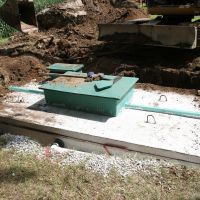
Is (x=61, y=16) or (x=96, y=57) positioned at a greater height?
(x=61, y=16)

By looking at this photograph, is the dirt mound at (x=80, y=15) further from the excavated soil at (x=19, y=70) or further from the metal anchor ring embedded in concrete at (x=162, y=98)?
the metal anchor ring embedded in concrete at (x=162, y=98)

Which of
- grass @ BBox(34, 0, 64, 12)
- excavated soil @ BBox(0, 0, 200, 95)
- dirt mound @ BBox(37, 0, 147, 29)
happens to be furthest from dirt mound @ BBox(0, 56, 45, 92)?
grass @ BBox(34, 0, 64, 12)

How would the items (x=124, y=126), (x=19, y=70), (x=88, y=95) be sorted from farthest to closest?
(x=19, y=70)
(x=88, y=95)
(x=124, y=126)

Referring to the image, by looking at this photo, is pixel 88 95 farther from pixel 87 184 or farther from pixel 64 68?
pixel 87 184

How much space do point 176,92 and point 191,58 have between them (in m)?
0.78

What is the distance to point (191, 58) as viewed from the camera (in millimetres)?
6305

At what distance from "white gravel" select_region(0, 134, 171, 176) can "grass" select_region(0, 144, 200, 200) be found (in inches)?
3.2

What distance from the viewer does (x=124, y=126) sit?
4883mm

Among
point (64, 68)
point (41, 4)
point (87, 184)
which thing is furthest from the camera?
point (41, 4)

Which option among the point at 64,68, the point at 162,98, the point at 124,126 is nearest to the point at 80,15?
the point at 64,68

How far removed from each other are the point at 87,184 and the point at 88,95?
1.40m

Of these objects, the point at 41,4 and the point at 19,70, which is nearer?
the point at 19,70

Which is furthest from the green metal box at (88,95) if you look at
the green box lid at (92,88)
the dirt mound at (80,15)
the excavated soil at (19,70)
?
the dirt mound at (80,15)

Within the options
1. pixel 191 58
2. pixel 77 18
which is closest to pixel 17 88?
pixel 191 58
